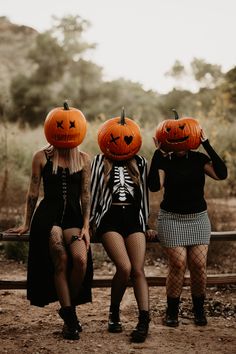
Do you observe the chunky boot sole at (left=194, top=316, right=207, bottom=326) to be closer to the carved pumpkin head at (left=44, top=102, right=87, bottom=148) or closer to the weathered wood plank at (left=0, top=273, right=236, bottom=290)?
the weathered wood plank at (left=0, top=273, right=236, bottom=290)

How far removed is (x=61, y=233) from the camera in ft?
15.4

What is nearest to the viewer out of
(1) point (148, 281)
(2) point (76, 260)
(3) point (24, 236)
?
(2) point (76, 260)

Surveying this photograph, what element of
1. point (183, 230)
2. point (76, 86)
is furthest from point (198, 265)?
point (76, 86)

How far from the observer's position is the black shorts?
4.80 meters

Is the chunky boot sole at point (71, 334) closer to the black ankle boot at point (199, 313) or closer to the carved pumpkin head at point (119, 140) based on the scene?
the black ankle boot at point (199, 313)

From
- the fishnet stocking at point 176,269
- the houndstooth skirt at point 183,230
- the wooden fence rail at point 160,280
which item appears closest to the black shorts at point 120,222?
the houndstooth skirt at point 183,230

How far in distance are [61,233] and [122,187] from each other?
0.67m

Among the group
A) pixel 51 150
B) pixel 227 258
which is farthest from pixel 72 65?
pixel 51 150

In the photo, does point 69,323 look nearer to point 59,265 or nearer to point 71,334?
point 71,334

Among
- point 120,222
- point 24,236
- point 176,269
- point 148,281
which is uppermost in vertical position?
point 120,222

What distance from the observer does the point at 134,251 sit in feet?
15.5

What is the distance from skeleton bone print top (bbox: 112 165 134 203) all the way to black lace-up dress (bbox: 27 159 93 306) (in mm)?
325

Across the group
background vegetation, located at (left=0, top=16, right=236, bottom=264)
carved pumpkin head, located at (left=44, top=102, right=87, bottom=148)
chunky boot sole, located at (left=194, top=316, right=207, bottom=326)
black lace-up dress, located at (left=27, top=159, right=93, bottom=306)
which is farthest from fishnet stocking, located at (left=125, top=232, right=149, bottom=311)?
background vegetation, located at (left=0, top=16, right=236, bottom=264)

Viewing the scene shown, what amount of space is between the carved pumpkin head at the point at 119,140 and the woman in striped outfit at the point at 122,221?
0.23 feet
